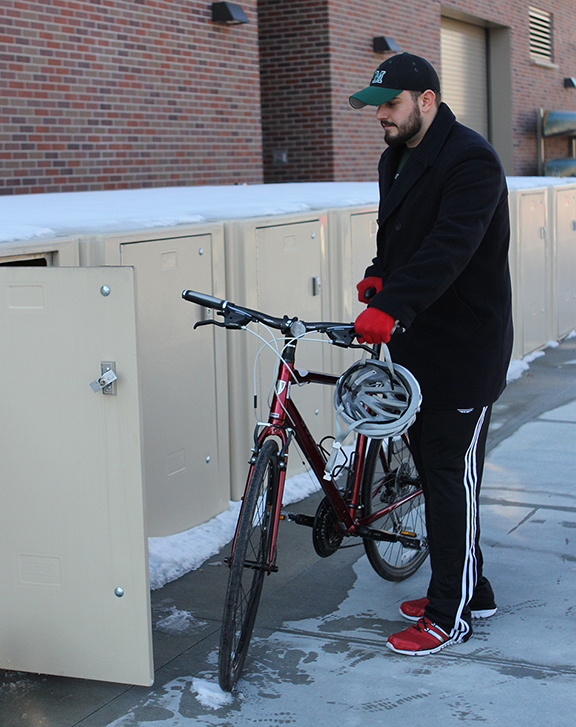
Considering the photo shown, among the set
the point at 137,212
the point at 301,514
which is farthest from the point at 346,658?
the point at 137,212

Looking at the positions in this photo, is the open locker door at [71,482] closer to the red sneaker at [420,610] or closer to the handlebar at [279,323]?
the handlebar at [279,323]

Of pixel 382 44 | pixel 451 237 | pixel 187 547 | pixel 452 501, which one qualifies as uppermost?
pixel 382 44

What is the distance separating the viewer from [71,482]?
2.91m

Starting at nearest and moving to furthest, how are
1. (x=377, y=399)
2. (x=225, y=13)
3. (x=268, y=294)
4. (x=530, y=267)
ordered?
(x=377, y=399), (x=268, y=294), (x=530, y=267), (x=225, y=13)

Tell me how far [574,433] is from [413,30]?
903 centimetres

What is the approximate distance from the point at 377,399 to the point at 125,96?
6.04 meters

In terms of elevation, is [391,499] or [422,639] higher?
[391,499]

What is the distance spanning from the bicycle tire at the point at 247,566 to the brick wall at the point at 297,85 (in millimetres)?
Answer: 9103

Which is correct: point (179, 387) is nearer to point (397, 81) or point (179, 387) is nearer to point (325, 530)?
point (325, 530)

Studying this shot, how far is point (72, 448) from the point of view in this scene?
289 centimetres

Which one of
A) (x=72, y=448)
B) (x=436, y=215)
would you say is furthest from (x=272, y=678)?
(x=436, y=215)

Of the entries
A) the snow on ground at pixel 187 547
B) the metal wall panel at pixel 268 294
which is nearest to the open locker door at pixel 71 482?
the snow on ground at pixel 187 547

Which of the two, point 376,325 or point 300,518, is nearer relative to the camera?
point 376,325

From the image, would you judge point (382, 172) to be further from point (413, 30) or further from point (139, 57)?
point (413, 30)
